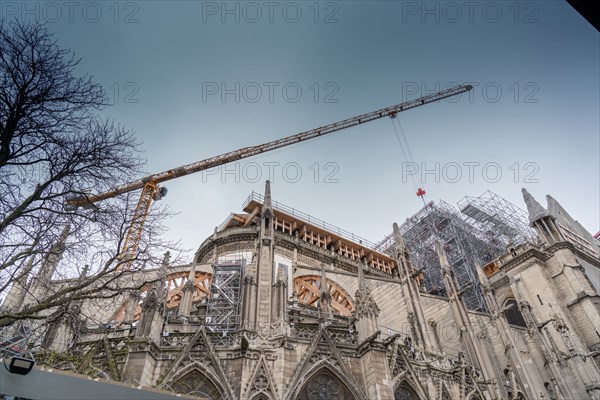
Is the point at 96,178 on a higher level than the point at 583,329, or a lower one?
lower

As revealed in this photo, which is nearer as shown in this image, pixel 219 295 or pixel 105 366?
pixel 105 366

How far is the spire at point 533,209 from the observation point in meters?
39.1

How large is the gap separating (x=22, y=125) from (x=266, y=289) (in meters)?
10.8

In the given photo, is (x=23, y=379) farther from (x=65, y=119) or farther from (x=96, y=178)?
(x=65, y=119)

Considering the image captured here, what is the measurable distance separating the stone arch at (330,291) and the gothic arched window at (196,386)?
1532 cm

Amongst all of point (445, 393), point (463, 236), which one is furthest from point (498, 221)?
point (445, 393)

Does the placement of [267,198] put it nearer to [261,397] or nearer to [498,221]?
[261,397]

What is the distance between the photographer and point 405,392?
16141 mm

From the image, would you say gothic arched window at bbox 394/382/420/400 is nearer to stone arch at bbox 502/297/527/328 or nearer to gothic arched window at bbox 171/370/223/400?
gothic arched window at bbox 171/370/223/400

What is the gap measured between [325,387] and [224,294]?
10.3m

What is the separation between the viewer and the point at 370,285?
27828 millimetres

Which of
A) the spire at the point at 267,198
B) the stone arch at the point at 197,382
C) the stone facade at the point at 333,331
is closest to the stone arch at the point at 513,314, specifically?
the stone facade at the point at 333,331

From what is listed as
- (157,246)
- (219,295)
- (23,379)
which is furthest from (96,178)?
(219,295)

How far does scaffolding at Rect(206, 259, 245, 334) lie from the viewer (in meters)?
21.6
